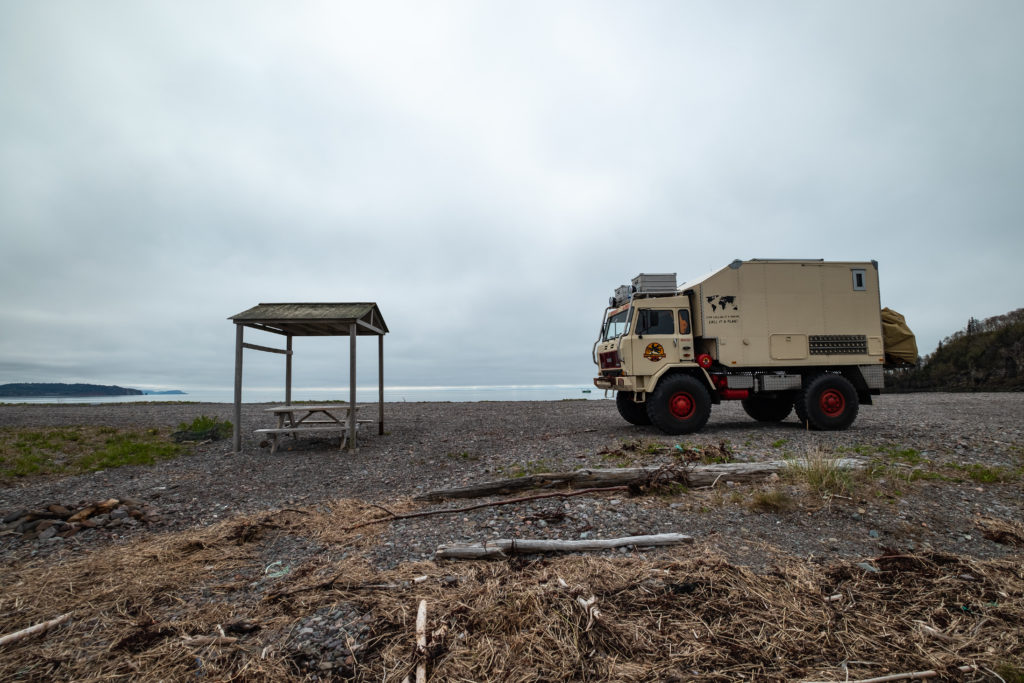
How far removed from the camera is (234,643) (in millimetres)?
2562

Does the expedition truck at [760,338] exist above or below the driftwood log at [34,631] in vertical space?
above

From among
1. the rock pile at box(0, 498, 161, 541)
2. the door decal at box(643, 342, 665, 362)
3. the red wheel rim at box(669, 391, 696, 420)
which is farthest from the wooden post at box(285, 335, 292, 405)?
the red wheel rim at box(669, 391, 696, 420)

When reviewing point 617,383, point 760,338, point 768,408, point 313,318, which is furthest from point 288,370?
point 768,408

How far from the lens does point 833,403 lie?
33.0 feet

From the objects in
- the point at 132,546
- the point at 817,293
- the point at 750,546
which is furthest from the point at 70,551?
the point at 817,293

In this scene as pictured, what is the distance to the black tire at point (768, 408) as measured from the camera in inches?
468

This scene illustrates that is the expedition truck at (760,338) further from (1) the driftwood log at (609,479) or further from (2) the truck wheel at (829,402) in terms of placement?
(1) the driftwood log at (609,479)

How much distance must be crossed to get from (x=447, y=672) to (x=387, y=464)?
602 centimetres

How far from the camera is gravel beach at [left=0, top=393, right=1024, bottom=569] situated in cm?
402

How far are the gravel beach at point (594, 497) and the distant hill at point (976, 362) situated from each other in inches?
614

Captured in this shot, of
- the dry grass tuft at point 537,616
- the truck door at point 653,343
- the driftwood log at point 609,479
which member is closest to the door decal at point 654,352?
the truck door at point 653,343

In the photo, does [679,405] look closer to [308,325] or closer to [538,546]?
[538,546]

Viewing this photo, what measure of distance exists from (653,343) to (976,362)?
25469 mm

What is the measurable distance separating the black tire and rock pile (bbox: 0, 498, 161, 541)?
12432 mm
